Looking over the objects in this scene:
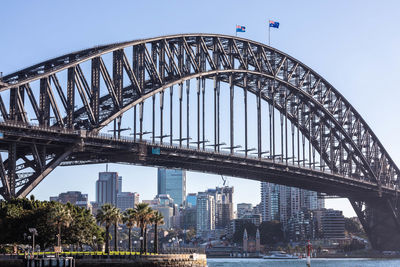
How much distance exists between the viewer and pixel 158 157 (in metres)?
117

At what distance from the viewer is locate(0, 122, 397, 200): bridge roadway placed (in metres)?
93.9

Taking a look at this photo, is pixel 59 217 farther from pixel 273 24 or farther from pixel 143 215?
pixel 273 24

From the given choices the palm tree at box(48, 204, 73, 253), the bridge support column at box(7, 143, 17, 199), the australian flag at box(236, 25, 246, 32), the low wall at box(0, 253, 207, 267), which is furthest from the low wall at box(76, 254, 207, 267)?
the australian flag at box(236, 25, 246, 32)

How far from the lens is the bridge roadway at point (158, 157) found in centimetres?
9388

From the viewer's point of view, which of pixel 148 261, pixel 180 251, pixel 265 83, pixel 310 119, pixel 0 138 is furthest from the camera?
pixel 310 119

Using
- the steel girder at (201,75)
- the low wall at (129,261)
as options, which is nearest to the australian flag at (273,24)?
the steel girder at (201,75)

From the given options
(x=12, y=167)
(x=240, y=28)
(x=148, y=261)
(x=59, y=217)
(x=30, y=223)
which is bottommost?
(x=148, y=261)

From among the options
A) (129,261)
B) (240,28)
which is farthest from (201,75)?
(129,261)

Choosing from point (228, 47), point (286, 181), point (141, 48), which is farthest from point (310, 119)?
point (141, 48)

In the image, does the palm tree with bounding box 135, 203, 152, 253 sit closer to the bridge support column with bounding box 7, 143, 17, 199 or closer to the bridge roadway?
the bridge roadway

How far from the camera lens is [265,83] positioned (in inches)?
6112

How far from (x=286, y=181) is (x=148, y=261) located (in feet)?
220

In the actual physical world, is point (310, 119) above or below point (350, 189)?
above

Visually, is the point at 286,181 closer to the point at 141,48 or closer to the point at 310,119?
the point at 310,119
